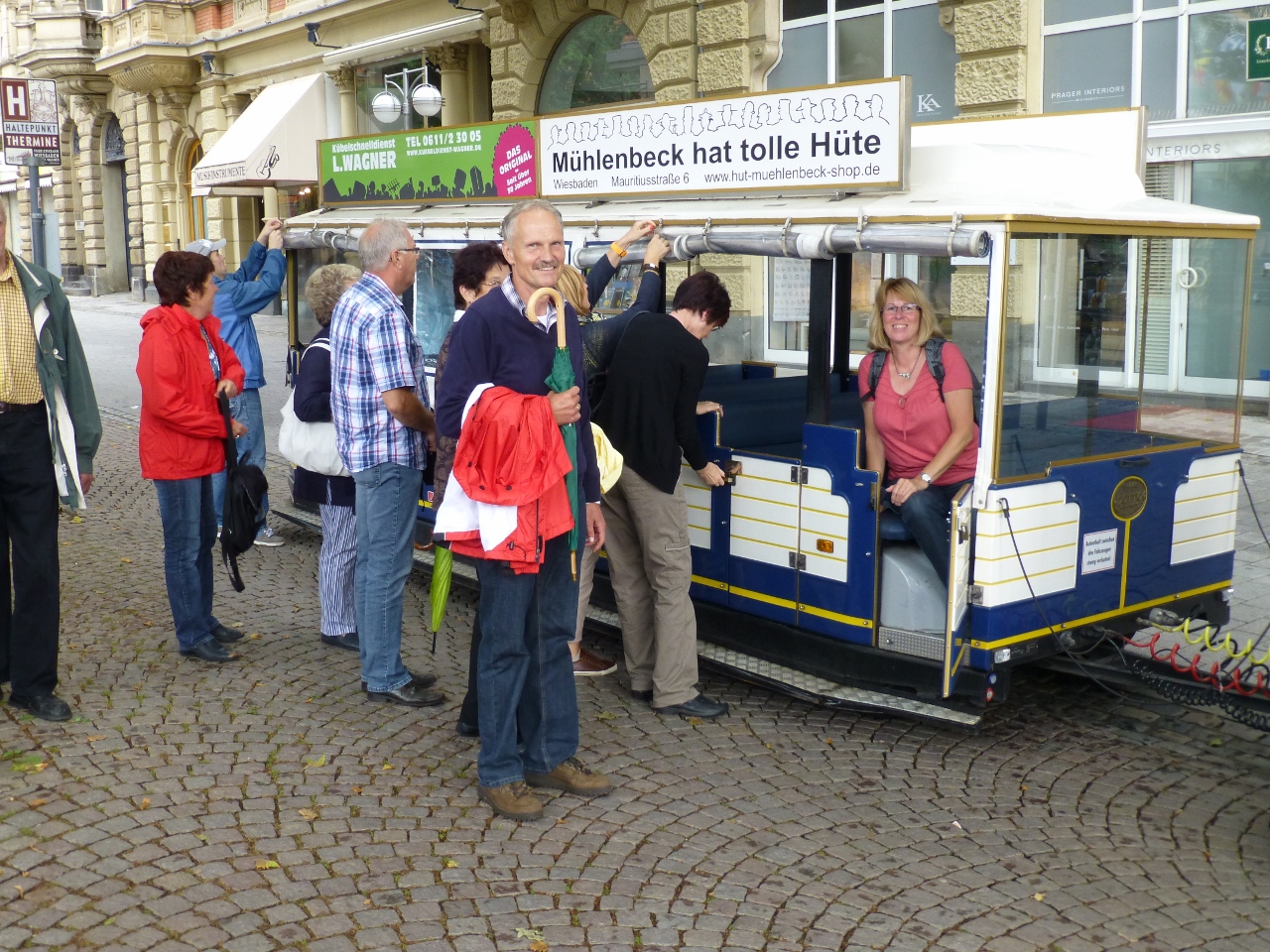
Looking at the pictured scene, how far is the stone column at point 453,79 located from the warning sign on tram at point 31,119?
24.7 ft

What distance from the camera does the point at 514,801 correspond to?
4223 mm

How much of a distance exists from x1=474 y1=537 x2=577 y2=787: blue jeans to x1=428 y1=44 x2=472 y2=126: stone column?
16610 millimetres

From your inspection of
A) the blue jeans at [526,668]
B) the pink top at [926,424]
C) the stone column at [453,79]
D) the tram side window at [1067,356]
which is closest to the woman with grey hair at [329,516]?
the blue jeans at [526,668]

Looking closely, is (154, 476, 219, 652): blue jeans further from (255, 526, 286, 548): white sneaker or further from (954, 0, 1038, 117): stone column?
(954, 0, 1038, 117): stone column

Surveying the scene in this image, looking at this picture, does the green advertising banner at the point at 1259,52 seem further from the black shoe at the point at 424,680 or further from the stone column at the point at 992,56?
the black shoe at the point at 424,680

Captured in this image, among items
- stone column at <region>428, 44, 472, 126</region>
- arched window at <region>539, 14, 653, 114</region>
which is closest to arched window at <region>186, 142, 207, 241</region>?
stone column at <region>428, 44, 472, 126</region>

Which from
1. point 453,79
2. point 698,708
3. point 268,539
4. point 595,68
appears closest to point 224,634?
point 698,708

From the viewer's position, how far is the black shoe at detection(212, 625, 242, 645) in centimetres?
602

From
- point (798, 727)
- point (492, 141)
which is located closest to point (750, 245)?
point (798, 727)

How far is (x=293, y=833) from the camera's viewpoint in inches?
160

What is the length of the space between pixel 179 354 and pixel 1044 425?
3645 millimetres

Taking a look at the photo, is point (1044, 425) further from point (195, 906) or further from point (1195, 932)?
point (195, 906)

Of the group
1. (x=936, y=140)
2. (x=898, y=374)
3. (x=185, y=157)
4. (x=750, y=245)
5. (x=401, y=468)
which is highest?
(x=185, y=157)

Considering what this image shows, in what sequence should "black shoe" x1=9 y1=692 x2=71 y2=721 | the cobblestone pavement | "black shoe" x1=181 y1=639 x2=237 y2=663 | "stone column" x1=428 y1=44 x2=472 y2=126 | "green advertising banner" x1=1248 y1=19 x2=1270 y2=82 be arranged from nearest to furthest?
the cobblestone pavement → "black shoe" x1=9 y1=692 x2=71 y2=721 → "black shoe" x1=181 y1=639 x2=237 y2=663 → "green advertising banner" x1=1248 y1=19 x2=1270 y2=82 → "stone column" x1=428 y1=44 x2=472 y2=126
